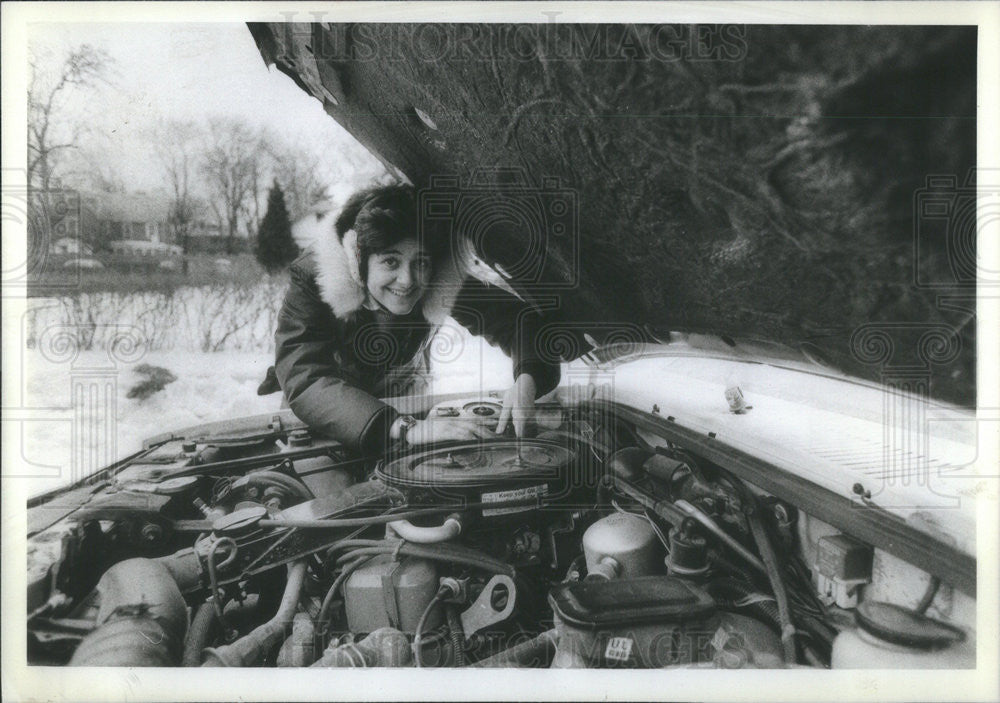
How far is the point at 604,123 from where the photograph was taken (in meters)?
3.03

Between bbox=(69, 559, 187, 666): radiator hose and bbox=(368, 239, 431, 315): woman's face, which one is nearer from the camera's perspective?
bbox=(69, 559, 187, 666): radiator hose

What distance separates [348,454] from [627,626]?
144cm

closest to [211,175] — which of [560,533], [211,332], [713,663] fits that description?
[211,332]

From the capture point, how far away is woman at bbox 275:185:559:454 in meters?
3.19

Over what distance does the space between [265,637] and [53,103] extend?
100 inches

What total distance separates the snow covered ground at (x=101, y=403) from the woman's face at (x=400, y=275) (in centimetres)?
58

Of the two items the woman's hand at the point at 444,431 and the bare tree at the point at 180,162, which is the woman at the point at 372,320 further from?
the bare tree at the point at 180,162

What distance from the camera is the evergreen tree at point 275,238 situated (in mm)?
3168

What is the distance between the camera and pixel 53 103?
314cm

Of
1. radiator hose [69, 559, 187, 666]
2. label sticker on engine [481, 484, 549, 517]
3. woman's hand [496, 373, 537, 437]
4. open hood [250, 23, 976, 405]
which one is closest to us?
open hood [250, 23, 976, 405]
